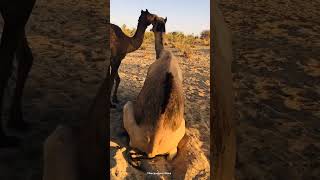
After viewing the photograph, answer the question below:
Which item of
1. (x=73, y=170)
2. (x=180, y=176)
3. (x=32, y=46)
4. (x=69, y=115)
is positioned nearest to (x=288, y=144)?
(x=73, y=170)

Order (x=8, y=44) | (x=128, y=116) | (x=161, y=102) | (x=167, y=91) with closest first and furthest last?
(x=8, y=44) → (x=167, y=91) → (x=161, y=102) → (x=128, y=116)

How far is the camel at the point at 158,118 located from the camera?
794cm

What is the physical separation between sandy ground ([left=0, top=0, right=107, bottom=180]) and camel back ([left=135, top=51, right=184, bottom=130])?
9.53 feet

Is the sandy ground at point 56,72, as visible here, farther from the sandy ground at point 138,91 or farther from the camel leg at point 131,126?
the sandy ground at point 138,91

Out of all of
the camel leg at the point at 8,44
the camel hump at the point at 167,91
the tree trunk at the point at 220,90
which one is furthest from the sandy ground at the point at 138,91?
the camel leg at the point at 8,44

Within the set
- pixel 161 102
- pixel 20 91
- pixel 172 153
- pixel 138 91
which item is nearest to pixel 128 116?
pixel 161 102

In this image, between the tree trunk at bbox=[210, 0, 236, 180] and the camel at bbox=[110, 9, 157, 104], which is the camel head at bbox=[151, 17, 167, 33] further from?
the tree trunk at bbox=[210, 0, 236, 180]

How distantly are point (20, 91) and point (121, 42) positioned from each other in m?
8.87

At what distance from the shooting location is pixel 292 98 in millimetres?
2898

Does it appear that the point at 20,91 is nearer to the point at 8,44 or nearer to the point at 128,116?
the point at 8,44

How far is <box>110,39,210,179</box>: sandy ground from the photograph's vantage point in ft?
26.6

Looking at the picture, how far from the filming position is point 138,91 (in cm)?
1237

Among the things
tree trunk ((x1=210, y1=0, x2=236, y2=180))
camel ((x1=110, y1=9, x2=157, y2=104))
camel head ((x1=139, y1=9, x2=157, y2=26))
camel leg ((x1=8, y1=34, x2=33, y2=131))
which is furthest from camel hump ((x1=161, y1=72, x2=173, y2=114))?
camel leg ((x1=8, y1=34, x2=33, y2=131))

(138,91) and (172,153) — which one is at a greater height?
(138,91)
